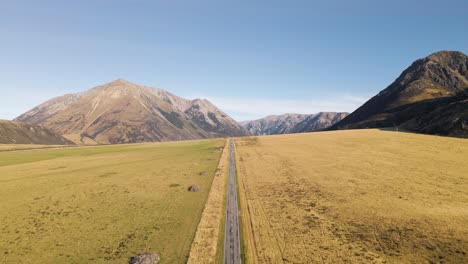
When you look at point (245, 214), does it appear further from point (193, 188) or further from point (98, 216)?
point (98, 216)

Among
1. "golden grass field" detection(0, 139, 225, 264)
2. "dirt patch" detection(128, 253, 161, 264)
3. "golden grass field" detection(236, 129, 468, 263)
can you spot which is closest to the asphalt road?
"golden grass field" detection(236, 129, 468, 263)

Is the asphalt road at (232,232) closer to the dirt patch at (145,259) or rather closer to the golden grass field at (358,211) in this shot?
the golden grass field at (358,211)

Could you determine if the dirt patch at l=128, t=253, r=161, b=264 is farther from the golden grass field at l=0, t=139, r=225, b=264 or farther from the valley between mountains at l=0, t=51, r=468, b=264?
the golden grass field at l=0, t=139, r=225, b=264

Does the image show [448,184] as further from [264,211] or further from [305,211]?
[264,211]

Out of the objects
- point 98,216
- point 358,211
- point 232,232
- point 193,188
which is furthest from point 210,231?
point 193,188

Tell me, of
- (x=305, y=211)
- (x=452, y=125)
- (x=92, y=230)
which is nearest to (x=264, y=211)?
(x=305, y=211)

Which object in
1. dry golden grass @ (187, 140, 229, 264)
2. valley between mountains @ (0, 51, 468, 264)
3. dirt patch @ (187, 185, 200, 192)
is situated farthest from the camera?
dirt patch @ (187, 185, 200, 192)
